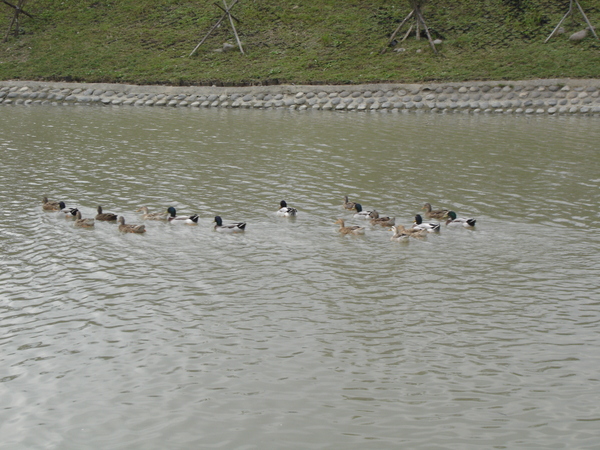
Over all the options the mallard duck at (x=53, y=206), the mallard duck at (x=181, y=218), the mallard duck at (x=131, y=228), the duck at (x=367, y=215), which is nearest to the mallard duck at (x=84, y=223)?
the mallard duck at (x=131, y=228)

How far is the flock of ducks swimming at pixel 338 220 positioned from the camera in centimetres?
1598

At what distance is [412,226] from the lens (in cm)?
1662

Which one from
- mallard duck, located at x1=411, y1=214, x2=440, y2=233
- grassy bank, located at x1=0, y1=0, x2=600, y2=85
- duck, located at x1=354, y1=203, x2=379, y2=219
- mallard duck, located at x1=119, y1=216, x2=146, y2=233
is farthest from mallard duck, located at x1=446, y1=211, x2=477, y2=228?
grassy bank, located at x1=0, y1=0, x2=600, y2=85

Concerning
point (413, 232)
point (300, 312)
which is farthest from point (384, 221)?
point (300, 312)

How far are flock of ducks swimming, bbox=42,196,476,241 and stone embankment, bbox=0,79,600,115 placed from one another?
20.0 metres

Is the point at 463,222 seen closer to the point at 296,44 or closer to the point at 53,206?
the point at 53,206

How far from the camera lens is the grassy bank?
128ft

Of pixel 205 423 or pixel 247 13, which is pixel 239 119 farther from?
pixel 205 423

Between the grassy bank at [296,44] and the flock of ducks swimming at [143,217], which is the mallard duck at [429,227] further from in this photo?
the grassy bank at [296,44]

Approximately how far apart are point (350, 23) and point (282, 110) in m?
12.8

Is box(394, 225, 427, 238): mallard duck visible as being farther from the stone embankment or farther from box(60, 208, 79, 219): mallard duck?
the stone embankment

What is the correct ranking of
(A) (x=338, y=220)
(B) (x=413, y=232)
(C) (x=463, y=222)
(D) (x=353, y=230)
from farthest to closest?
(A) (x=338, y=220), (C) (x=463, y=222), (D) (x=353, y=230), (B) (x=413, y=232)

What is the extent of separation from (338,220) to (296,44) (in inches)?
1221

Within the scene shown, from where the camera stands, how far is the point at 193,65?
43.9 metres
